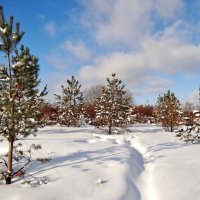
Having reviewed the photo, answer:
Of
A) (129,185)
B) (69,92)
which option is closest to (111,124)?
(69,92)

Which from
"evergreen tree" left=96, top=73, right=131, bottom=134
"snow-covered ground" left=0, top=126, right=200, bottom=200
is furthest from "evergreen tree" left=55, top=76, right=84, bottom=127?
"snow-covered ground" left=0, top=126, right=200, bottom=200

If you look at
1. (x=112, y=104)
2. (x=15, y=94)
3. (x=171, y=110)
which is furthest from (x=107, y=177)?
(x=171, y=110)

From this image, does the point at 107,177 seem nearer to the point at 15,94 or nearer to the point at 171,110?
the point at 15,94

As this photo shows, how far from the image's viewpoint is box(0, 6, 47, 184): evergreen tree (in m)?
8.06

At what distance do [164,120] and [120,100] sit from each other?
9067 mm

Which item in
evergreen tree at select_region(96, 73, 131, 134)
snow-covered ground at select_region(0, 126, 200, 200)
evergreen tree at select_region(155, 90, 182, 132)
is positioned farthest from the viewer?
evergreen tree at select_region(155, 90, 182, 132)

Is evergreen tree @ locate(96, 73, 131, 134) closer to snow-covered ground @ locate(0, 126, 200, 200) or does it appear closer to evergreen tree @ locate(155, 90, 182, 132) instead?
evergreen tree @ locate(155, 90, 182, 132)

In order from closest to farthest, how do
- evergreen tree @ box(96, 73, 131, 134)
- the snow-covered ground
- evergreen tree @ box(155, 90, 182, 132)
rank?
the snow-covered ground < evergreen tree @ box(96, 73, 131, 134) < evergreen tree @ box(155, 90, 182, 132)

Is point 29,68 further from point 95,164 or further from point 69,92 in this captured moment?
point 69,92

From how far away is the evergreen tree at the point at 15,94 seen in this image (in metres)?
8.06

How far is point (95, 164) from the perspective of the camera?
10.3 metres

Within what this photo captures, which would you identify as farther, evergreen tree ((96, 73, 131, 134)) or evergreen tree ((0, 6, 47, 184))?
evergreen tree ((96, 73, 131, 134))

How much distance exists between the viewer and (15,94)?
8352mm

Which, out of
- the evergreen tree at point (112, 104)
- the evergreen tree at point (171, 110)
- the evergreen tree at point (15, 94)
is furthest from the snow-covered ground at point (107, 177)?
the evergreen tree at point (171, 110)
